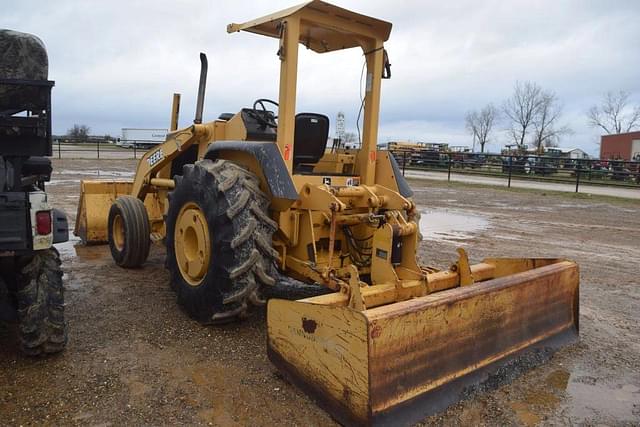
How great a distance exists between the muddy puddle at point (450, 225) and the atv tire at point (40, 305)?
22.1ft

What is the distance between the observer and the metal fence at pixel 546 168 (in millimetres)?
21245

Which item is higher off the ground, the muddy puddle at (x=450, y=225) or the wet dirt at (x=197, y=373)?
the muddy puddle at (x=450, y=225)

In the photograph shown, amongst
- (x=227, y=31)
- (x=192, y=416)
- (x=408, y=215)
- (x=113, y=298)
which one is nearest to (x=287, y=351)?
(x=192, y=416)

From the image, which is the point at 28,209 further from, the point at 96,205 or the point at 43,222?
the point at 96,205

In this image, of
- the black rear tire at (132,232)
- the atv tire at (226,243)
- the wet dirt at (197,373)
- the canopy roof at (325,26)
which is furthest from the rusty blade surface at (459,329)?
the black rear tire at (132,232)

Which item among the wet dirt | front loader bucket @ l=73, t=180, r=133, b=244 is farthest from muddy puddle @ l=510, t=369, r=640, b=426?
front loader bucket @ l=73, t=180, r=133, b=244

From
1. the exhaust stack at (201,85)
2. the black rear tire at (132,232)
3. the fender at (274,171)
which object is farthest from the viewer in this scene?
the black rear tire at (132,232)

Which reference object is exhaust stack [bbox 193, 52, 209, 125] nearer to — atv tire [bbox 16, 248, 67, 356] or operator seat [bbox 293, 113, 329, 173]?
operator seat [bbox 293, 113, 329, 173]

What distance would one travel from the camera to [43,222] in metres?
3.23

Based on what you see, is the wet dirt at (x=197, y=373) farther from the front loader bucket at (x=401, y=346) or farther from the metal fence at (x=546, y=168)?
the metal fence at (x=546, y=168)

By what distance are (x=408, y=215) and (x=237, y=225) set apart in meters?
1.43

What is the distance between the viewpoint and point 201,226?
4.35 metres

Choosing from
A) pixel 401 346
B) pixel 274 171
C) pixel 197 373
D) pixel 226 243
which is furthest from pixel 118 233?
pixel 401 346

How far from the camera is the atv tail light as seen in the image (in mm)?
3197
